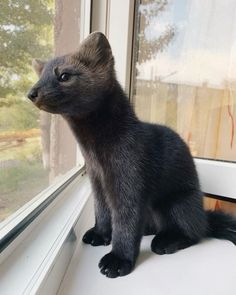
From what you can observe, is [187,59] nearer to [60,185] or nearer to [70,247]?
[60,185]

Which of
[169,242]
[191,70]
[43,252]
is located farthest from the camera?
[191,70]

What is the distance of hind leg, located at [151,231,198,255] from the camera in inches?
22.4

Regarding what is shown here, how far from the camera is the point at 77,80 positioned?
0.48 meters

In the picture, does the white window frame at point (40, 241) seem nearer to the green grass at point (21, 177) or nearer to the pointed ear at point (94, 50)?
the green grass at point (21, 177)

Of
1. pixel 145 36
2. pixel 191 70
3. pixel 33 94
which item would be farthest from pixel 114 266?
pixel 145 36

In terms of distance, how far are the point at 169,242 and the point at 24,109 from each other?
0.39 metres

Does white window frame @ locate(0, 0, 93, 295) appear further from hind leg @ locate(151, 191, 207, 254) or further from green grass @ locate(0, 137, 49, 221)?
hind leg @ locate(151, 191, 207, 254)

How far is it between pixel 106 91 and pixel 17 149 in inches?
7.5

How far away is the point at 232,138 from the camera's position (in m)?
0.90

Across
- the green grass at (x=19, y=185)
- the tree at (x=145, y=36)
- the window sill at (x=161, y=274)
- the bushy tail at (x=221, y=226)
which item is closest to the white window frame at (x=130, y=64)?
the tree at (x=145, y=36)

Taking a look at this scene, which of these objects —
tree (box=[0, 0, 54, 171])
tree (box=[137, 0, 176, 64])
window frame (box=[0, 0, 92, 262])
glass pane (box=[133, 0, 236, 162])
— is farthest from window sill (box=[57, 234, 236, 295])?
tree (box=[137, 0, 176, 64])

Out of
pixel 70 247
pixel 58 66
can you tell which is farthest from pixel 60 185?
pixel 58 66

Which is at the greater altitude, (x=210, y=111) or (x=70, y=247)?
(x=210, y=111)

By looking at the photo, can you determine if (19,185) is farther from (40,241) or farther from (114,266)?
(114,266)
